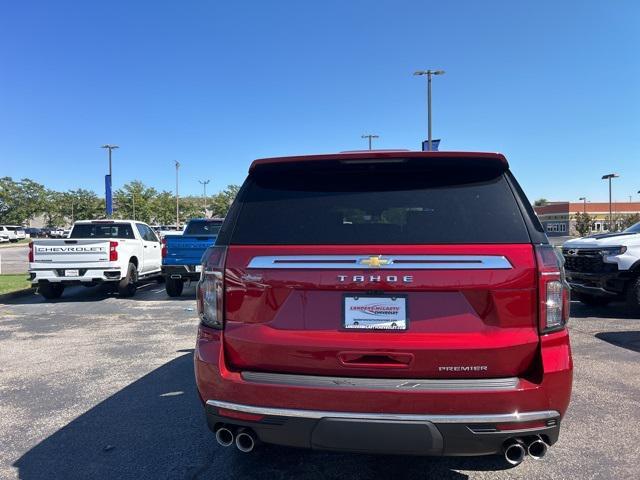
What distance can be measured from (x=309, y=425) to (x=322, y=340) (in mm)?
420

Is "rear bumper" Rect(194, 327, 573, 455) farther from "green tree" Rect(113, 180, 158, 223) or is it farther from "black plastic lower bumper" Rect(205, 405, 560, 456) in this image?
"green tree" Rect(113, 180, 158, 223)

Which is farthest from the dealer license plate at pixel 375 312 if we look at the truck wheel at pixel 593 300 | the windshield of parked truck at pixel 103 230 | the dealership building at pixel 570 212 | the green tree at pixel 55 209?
the green tree at pixel 55 209

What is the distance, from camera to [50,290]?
37.8 feet

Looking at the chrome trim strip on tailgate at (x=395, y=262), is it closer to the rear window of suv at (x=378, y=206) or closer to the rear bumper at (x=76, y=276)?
the rear window of suv at (x=378, y=206)

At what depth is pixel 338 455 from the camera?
3529 mm

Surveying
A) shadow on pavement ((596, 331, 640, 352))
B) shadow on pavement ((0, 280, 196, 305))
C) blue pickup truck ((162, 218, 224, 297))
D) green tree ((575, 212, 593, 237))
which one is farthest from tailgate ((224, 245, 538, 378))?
green tree ((575, 212, 593, 237))

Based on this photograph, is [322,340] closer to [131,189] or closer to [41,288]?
[41,288]

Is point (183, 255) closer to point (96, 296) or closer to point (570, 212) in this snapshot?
point (96, 296)

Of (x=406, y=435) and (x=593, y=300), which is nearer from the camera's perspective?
(x=406, y=435)

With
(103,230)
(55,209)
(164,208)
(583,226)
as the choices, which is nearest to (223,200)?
(164,208)

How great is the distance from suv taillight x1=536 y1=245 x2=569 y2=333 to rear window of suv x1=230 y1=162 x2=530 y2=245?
15 centimetres

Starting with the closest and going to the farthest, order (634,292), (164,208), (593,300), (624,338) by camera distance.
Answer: (624,338) → (634,292) → (593,300) → (164,208)

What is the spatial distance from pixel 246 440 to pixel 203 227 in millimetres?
11171

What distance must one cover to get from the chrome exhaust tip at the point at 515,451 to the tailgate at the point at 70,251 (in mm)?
10520
